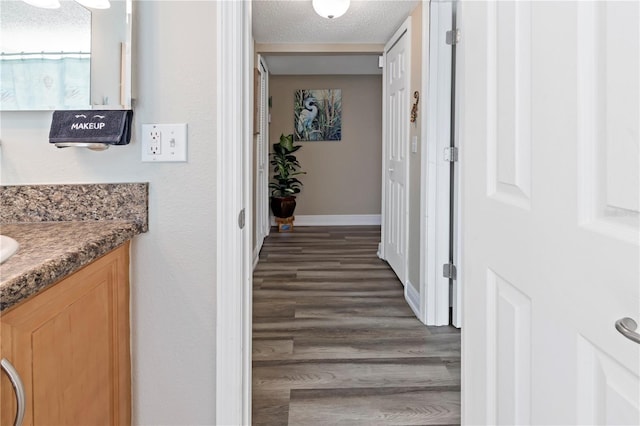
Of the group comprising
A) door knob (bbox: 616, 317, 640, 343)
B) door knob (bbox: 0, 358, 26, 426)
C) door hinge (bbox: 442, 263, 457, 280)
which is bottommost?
door hinge (bbox: 442, 263, 457, 280)

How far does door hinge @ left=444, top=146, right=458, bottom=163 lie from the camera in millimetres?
2725

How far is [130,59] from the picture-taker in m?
1.26

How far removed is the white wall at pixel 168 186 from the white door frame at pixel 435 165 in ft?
5.78

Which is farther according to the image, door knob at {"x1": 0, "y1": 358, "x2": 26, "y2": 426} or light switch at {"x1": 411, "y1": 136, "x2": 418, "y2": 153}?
light switch at {"x1": 411, "y1": 136, "x2": 418, "y2": 153}

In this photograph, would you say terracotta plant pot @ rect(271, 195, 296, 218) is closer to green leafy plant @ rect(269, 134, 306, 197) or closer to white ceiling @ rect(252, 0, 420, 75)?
green leafy plant @ rect(269, 134, 306, 197)

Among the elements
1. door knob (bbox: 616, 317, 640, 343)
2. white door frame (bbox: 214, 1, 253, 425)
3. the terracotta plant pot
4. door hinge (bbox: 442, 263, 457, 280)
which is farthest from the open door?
the terracotta plant pot

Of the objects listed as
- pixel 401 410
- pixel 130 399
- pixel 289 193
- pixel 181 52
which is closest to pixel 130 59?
pixel 181 52

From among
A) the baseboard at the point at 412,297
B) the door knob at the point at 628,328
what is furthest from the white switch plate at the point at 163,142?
the baseboard at the point at 412,297

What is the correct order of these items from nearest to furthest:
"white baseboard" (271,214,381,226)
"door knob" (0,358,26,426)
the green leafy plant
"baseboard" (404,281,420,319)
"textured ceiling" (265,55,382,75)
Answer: "door knob" (0,358,26,426)
"baseboard" (404,281,420,319)
"textured ceiling" (265,55,382,75)
the green leafy plant
"white baseboard" (271,214,381,226)

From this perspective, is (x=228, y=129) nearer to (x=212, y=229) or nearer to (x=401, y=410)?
(x=212, y=229)

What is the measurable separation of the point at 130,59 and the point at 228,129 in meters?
0.34

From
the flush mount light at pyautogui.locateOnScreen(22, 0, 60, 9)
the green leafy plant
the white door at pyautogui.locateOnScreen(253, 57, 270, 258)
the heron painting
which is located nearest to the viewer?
the flush mount light at pyautogui.locateOnScreen(22, 0, 60, 9)

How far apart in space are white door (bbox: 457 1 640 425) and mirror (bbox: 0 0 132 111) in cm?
97

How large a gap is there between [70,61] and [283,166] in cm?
497
